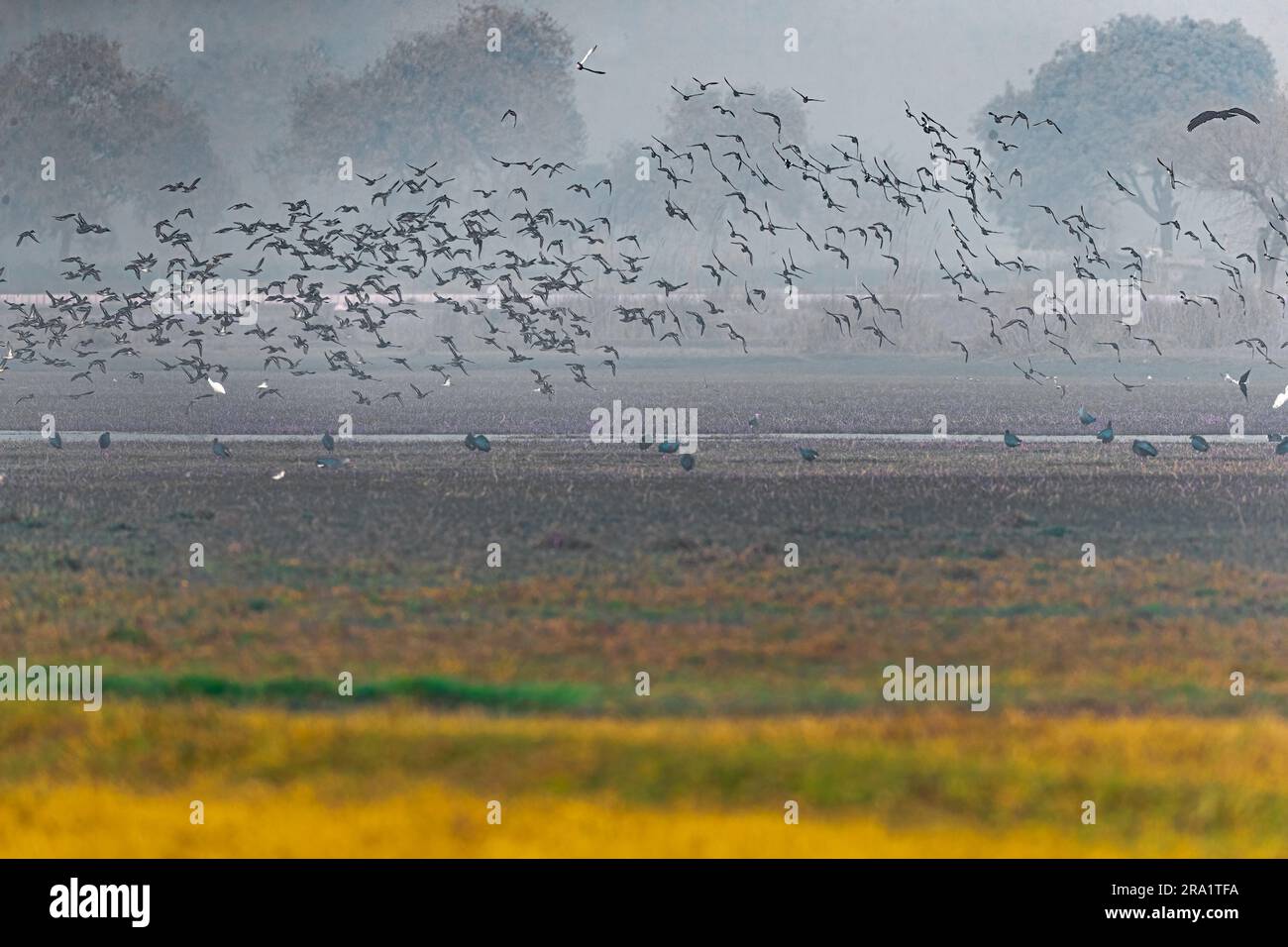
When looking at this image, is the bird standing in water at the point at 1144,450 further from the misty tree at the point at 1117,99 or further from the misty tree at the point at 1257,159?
the misty tree at the point at 1117,99

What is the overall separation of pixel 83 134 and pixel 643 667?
10219 centimetres

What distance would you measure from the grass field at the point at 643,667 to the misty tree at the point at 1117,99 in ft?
288

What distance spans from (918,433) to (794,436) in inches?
94.2

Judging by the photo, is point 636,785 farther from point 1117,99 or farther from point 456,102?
point 456,102

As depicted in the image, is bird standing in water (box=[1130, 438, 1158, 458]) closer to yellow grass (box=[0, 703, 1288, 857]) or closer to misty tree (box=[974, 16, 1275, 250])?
yellow grass (box=[0, 703, 1288, 857])

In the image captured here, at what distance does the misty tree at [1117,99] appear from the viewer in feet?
374

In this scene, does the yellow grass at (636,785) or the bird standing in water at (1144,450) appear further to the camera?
the bird standing in water at (1144,450)

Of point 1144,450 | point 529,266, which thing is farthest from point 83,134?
point 1144,450

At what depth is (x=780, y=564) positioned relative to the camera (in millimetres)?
22141

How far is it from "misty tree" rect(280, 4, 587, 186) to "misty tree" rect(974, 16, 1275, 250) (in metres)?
24.4

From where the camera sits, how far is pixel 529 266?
3467 inches

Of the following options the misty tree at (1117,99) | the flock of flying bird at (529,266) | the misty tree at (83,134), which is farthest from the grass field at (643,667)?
the misty tree at (1117,99)

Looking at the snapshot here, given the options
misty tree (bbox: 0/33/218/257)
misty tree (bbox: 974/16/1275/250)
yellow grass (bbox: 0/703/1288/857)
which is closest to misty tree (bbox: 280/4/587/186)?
misty tree (bbox: 0/33/218/257)
